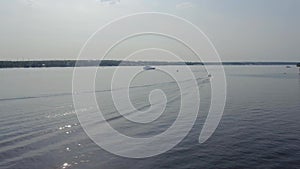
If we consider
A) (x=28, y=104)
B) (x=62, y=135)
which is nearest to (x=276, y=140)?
(x=62, y=135)

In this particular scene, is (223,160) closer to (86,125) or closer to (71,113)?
(86,125)

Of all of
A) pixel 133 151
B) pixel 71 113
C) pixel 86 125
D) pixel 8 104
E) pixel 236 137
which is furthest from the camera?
pixel 8 104

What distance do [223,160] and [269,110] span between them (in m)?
19.3

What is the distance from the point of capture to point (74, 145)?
21453 millimetres

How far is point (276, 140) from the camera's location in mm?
22578

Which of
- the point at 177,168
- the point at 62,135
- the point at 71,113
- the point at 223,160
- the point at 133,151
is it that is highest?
the point at 223,160

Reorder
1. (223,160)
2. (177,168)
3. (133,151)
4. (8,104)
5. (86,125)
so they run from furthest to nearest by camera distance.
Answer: (8,104)
(86,125)
(133,151)
(223,160)
(177,168)

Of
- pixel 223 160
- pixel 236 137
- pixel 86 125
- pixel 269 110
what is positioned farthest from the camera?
pixel 269 110

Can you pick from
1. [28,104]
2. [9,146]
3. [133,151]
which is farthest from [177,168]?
[28,104]

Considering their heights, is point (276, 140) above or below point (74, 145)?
above

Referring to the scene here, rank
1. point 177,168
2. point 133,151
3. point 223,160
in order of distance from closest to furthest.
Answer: point 177,168
point 223,160
point 133,151

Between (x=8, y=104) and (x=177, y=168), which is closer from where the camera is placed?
(x=177, y=168)

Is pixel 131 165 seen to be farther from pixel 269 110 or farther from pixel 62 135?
pixel 269 110

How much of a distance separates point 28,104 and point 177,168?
27223mm
